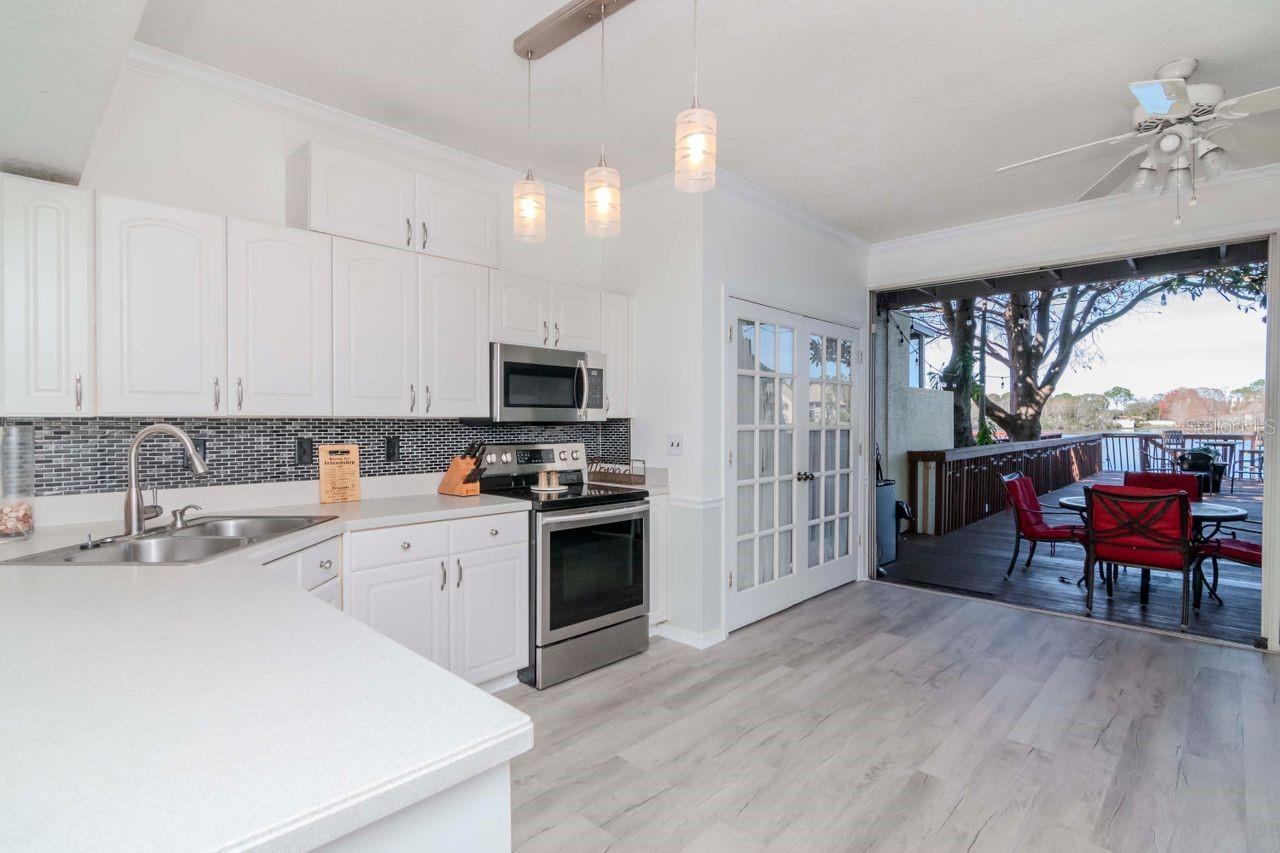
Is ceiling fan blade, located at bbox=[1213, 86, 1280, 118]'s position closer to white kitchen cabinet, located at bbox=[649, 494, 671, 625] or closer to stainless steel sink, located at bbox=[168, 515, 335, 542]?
→ white kitchen cabinet, located at bbox=[649, 494, 671, 625]

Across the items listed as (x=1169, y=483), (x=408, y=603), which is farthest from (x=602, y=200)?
(x=1169, y=483)

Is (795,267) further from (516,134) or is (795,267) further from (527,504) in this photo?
(527,504)

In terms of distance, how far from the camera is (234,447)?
261 cm

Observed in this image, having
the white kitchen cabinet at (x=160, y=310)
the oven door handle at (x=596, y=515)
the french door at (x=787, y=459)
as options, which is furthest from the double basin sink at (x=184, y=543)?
the french door at (x=787, y=459)

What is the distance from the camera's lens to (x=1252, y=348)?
16.1 feet

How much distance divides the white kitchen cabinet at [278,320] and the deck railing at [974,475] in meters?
5.80

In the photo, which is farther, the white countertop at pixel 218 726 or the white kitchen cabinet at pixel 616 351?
the white kitchen cabinet at pixel 616 351

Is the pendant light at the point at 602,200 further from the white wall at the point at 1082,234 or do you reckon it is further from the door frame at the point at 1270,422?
the door frame at the point at 1270,422

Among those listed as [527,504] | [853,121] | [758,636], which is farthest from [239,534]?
[853,121]

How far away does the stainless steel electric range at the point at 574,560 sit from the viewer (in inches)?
116

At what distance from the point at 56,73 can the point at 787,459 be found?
377 cm

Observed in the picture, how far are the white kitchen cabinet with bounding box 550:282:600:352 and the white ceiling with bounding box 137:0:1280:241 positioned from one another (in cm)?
71

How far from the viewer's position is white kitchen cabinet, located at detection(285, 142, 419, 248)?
2576 mm

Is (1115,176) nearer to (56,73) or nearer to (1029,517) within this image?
(1029,517)
